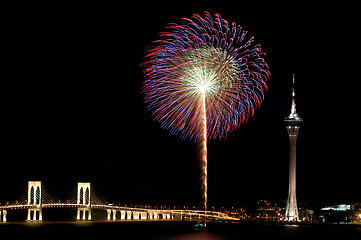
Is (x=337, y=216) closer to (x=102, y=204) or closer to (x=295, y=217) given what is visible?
(x=295, y=217)

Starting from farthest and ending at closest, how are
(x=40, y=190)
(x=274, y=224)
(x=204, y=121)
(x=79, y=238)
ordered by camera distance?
1. (x=40, y=190)
2. (x=274, y=224)
3. (x=79, y=238)
4. (x=204, y=121)

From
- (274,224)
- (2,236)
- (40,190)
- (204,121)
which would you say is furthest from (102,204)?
(204,121)

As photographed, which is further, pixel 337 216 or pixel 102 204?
pixel 337 216

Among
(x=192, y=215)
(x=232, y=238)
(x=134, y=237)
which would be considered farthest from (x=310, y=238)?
(x=192, y=215)

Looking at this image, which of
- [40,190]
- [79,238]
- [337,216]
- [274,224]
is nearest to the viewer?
[79,238]

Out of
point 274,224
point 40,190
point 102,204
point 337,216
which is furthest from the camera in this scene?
point 337,216

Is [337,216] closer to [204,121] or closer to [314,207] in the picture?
[314,207]

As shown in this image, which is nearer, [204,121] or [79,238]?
[204,121]

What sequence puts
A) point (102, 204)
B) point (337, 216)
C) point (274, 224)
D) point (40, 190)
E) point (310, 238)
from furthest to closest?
point (337, 216) → point (102, 204) → point (40, 190) → point (274, 224) → point (310, 238)

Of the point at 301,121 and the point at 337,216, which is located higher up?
the point at 301,121

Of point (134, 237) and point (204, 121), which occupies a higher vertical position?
point (204, 121)
